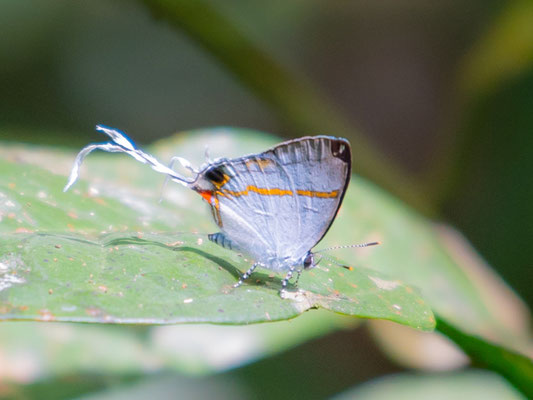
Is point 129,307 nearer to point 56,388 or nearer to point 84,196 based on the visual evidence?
point 84,196

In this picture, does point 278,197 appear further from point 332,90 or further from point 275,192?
point 332,90

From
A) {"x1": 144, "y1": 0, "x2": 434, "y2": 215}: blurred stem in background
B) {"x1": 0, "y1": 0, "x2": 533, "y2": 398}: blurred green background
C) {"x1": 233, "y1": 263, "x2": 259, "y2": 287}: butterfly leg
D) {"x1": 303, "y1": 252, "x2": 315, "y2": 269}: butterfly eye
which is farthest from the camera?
{"x1": 0, "y1": 0, "x2": 533, "y2": 398}: blurred green background

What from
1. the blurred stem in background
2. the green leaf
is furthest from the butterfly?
the green leaf

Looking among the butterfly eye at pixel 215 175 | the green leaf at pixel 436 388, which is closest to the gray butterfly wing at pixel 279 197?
the butterfly eye at pixel 215 175

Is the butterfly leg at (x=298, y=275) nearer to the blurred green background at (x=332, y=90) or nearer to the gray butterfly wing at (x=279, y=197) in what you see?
the gray butterfly wing at (x=279, y=197)

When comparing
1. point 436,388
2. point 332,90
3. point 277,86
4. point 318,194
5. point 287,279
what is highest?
point 332,90

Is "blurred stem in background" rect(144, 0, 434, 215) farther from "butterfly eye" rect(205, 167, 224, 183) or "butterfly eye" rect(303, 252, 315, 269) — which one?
"butterfly eye" rect(303, 252, 315, 269)

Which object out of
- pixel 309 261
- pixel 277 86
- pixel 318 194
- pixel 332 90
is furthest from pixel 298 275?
pixel 332 90

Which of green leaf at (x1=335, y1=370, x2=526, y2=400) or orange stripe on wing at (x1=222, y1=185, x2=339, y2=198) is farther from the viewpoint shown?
green leaf at (x1=335, y1=370, x2=526, y2=400)
